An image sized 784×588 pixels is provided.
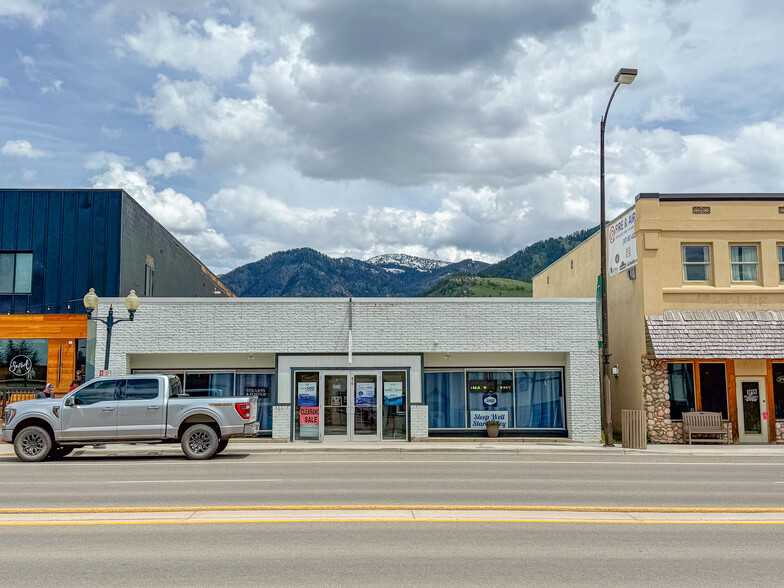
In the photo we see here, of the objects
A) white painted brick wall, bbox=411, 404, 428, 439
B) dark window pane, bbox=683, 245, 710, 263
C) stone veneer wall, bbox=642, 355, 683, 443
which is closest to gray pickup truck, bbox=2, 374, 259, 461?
white painted brick wall, bbox=411, 404, 428, 439

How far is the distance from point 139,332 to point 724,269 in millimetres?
20275

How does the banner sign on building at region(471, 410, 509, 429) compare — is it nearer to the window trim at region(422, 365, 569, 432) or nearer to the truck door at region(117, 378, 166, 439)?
the window trim at region(422, 365, 569, 432)

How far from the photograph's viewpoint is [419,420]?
24.2 meters

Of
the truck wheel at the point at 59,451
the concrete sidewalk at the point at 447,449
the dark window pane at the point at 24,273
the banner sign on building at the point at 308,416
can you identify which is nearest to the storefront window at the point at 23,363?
the dark window pane at the point at 24,273

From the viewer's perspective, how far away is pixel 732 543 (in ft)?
29.5

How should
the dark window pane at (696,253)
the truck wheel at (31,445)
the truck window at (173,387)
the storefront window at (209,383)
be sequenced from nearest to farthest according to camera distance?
the truck wheel at (31,445) → the truck window at (173,387) → the storefront window at (209,383) → the dark window pane at (696,253)

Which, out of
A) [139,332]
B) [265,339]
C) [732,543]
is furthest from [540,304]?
[732,543]

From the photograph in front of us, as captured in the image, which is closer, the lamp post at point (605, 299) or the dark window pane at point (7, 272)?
the lamp post at point (605, 299)

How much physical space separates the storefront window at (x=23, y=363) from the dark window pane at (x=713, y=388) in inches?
911

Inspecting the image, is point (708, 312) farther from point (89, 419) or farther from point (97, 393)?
point (89, 419)

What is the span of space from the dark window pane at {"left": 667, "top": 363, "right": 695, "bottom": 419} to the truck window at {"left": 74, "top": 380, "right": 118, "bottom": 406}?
17869 mm

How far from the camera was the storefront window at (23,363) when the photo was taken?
26.0 meters

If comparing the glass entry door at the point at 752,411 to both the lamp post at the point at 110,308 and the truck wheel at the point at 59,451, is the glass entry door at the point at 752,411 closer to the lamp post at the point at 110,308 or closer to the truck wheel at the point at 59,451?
the lamp post at the point at 110,308

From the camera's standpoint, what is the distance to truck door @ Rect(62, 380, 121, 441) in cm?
1769
